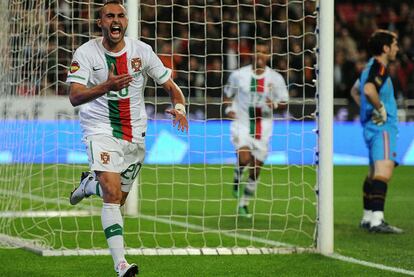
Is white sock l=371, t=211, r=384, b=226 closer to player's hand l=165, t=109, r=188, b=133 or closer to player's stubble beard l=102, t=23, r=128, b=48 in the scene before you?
player's hand l=165, t=109, r=188, b=133

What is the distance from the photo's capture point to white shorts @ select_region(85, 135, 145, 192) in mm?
7258

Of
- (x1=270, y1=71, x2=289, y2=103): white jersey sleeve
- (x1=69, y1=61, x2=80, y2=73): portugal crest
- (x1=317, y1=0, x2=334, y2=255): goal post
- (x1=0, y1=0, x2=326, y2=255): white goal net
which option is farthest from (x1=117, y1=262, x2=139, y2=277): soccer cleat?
(x1=270, y1=71, x2=289, y2=103): white jersey sleeve

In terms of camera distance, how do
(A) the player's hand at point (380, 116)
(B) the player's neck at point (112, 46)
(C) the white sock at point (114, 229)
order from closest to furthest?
(C) the white sock at point (114, 229)
(B) the player's neck at point (112, 46)
(A) the player's hand at point (380, 116)

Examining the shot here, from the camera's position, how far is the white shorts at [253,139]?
494 inches

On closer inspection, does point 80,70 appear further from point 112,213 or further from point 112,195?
point 112,213

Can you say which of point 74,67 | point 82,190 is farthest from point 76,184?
point 74,67

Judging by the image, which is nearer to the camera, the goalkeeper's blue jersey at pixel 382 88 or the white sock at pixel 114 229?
the white sock at pixel 114 229

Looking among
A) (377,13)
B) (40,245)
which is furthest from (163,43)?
(40,245)

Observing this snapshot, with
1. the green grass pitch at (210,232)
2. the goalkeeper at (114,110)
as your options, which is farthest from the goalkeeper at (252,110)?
the goalkeeper at (114,110)

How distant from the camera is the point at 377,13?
2688 cm

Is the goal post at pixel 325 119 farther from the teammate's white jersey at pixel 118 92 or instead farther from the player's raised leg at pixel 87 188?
the player's raised leg at pixel 87 188

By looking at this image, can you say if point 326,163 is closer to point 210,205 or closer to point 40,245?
point 40,245

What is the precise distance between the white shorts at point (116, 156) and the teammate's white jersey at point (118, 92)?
0.05 metres

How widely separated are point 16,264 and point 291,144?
36.3 feet
